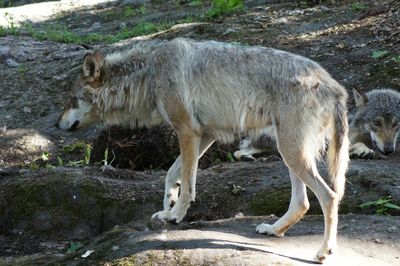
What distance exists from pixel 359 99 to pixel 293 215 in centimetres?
386

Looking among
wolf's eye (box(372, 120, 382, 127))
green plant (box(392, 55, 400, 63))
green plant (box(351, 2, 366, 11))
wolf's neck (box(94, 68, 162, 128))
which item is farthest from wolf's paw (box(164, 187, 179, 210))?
green plant (box(351, 2, 366, 11))

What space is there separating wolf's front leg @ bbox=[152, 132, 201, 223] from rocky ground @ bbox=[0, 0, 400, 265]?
0.46 ft

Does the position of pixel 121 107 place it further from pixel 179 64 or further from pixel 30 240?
pixel 30 240

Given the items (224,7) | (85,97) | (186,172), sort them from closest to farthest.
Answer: (186,172) → (85,97) → (224,7)

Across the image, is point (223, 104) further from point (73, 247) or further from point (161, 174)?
point (161, 174)

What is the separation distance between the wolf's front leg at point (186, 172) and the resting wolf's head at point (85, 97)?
112 centimetres

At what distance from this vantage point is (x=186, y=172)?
5434mm

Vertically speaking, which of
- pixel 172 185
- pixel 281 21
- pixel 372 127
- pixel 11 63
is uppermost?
pixel 281 21

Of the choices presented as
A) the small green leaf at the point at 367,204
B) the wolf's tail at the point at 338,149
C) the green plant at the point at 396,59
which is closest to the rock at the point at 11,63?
the green plant at the point at 396,59

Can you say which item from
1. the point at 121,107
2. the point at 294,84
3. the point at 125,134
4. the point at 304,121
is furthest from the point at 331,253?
the point at 125,134

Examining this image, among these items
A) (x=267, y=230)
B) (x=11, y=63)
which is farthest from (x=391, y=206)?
(x=11, y=63)

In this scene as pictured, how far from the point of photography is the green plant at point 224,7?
13438 mm

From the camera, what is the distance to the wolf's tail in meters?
4.98

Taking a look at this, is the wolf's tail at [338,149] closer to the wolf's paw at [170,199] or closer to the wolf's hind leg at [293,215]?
the wolf's hind leg at [293,215]
